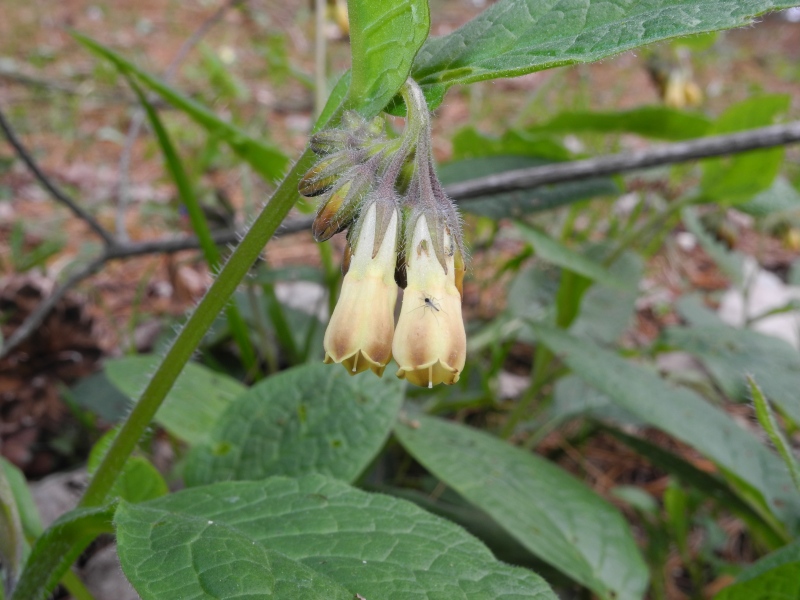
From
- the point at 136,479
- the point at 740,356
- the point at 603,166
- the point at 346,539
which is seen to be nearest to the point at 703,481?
the point at 740,356

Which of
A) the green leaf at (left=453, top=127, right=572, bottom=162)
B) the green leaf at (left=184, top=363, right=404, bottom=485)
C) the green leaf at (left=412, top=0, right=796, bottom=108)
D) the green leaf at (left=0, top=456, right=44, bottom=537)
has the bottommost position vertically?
the green leaf at (left=0, top=456, right=44, bottom=537)

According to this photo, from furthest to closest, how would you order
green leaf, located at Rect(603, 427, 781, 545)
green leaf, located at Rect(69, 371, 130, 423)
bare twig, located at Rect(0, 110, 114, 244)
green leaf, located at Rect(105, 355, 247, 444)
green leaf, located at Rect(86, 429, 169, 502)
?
green leaf, located at Rect(69, 371, 130, 423)
bare twig, located at Rect(0, 110, 114, 244)
green leaf, located at Rect(603, 427, 781, 545)
green leaf, located at Rect(105, 355, 247, 444)
green leaf, located at Rect(86, 429, 169, 502)

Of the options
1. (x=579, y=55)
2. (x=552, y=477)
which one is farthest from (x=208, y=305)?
(x=552, y=477)

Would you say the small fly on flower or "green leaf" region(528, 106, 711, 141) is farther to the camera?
"green leaf" region(528, 106, 711, 141)

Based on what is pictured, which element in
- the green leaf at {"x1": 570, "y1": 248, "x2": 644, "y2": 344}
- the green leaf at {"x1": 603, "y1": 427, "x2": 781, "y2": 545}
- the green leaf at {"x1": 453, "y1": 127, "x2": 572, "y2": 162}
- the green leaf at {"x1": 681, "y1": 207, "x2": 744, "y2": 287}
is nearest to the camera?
the green leaf at {"x1": 603, "y1": 427, "x2": 781, "y2": 545}

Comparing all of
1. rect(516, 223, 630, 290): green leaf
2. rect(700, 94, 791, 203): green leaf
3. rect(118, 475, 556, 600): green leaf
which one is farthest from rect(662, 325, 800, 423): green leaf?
rect(118, 475, 556, 600): green leaf

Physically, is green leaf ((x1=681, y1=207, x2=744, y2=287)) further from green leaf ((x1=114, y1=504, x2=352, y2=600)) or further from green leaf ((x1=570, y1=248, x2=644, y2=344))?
green leaf ((x1=114, y1=504, x2=352, y2=600))
